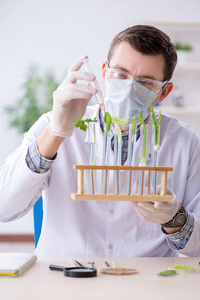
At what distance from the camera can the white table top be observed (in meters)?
1.19

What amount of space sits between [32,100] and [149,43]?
157 inches

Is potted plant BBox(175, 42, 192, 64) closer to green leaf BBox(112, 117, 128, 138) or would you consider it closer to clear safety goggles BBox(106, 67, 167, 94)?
clear safety goggles BBox(106, 67, 167, 94)

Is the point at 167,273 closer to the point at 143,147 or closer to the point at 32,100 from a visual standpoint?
the point at 143,147

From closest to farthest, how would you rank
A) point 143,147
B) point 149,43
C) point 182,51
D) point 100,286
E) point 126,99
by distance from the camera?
1. point 100,286
2. point 143,147
3. point 126,99
4. point 149,43
5. point 182,51

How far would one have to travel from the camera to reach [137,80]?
68.5 inches

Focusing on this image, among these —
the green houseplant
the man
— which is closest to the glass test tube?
the man

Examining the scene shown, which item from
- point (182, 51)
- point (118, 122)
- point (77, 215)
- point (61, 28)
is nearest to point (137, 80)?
point (118, 122)

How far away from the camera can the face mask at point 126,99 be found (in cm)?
168

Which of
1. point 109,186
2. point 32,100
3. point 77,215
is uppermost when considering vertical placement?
point 109,186

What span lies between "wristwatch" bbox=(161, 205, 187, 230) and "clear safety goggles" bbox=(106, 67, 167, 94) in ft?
1.46

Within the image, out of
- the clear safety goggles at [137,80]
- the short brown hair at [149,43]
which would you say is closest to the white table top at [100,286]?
the clear safety goggles at [137,80]

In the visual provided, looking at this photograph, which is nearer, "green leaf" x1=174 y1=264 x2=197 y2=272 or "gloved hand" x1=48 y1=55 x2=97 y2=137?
"green leaf" x1=174 y1=264 x2=197 y2=272
